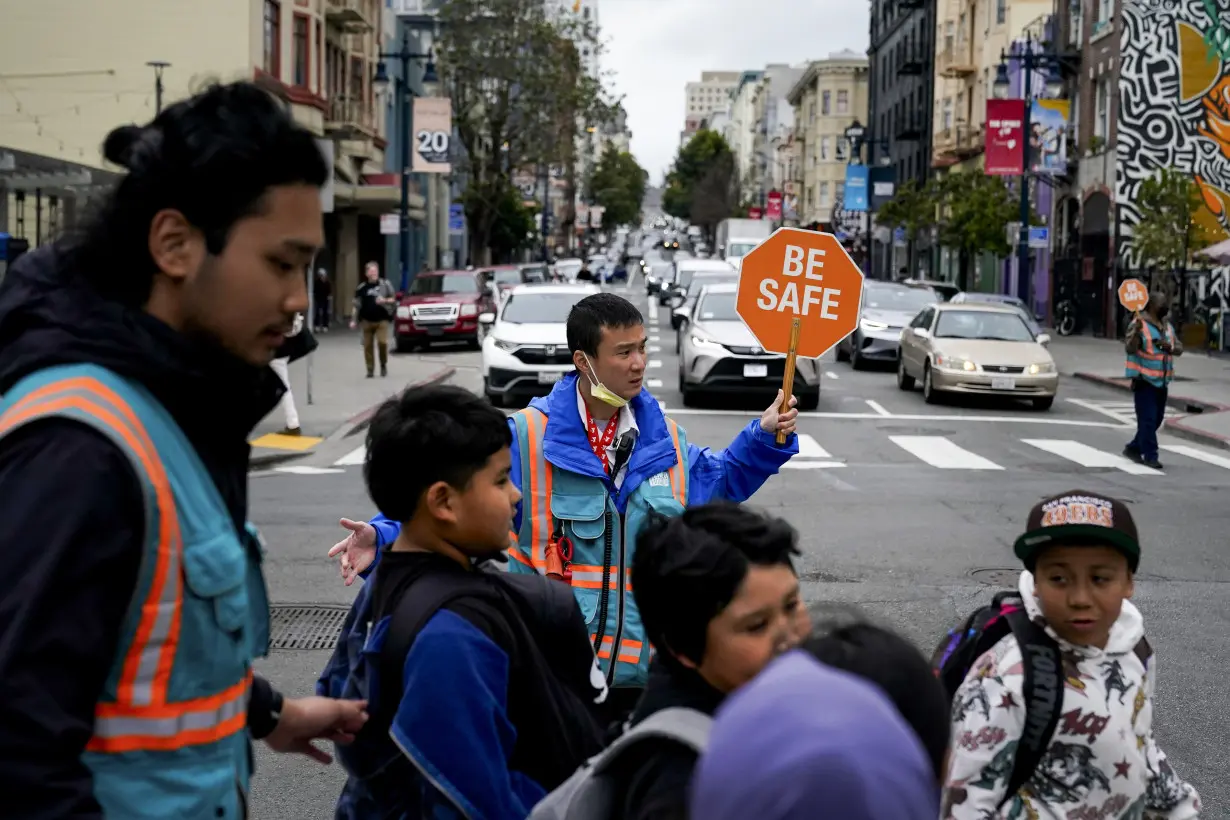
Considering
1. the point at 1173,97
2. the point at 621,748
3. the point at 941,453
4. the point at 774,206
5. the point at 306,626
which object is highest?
the point at 774,206

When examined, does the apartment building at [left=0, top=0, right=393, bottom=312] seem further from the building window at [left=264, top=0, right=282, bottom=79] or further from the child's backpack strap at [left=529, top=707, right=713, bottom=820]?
the child's backpack strap at [left=529, top=707, right=713, bottom=820]

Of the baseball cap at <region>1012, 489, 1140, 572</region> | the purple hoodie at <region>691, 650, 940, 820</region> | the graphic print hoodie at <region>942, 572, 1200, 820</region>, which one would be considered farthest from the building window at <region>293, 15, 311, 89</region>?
the purple hoodie at <region>691, 650, 940, 820</region>

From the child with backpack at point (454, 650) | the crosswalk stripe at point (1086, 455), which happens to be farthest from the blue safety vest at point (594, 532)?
the crosswalk stripe at point (1086, 455)

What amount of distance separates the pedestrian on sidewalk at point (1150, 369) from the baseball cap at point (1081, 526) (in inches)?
525

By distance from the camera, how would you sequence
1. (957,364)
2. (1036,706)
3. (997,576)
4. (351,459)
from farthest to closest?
(957,364), (351,459), (997,576), (1036,706)

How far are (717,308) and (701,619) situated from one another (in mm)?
20580

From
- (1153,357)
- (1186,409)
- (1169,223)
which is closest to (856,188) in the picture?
(1169,223)

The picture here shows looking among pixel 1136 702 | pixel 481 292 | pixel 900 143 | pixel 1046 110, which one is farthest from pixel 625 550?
pixel 900 143

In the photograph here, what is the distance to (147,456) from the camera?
81.0 inches

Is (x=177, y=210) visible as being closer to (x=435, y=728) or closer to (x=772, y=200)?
(x=435, y=728)

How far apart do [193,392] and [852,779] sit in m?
1.29

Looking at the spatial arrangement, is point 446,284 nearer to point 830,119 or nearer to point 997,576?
point 997,576

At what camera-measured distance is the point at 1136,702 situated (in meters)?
3.31

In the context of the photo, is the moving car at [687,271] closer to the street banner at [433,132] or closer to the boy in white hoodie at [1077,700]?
the street banner at [433,132]
